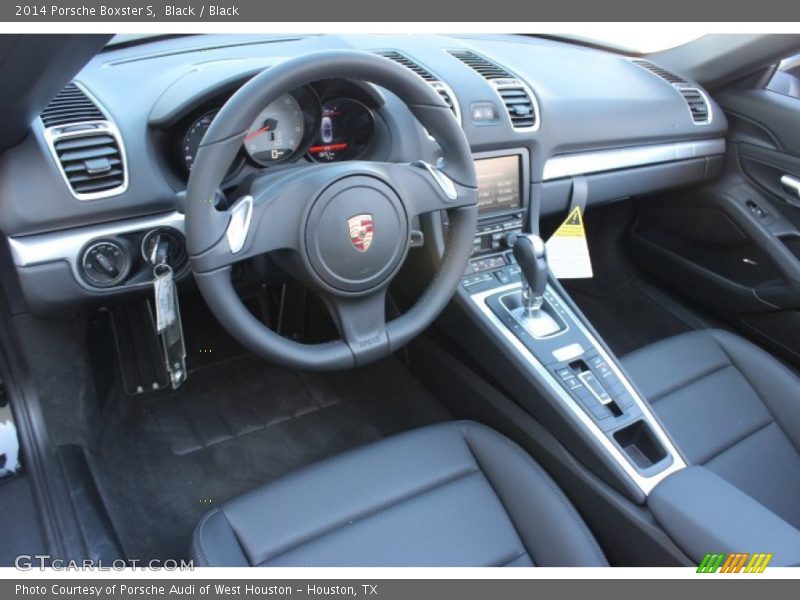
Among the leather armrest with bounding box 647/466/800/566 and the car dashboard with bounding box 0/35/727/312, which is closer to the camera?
the leather armrest with bounding box 647/466/800/566

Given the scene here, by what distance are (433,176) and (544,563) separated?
0.76 metres

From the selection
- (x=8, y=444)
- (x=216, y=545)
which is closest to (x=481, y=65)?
(x=216, y=545)

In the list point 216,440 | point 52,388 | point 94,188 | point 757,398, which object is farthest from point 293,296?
point 757,398

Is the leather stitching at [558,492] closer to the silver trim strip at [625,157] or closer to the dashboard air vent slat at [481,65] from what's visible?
the silver trim strip at [625,157]

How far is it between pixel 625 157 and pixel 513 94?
46 cm

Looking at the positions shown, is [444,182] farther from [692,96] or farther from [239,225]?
[692,96]

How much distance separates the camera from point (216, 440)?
191cm

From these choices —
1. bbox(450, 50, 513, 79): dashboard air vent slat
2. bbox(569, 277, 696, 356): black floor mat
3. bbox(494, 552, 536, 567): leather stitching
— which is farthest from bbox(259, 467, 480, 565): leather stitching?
bbox(569, 277, 696, 356): black floor mat

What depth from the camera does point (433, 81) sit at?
1.66m

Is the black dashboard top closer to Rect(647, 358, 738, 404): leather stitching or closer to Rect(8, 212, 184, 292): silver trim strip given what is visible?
Rect(8, 212, 184, 292): silver trim strip

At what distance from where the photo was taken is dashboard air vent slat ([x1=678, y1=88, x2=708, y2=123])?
2115mm

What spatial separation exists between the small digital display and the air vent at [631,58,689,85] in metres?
0.78

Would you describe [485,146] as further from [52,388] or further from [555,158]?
[52,388]

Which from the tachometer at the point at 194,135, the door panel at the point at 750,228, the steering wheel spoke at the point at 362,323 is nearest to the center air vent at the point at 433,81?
the tachometer at the point at 194,135
